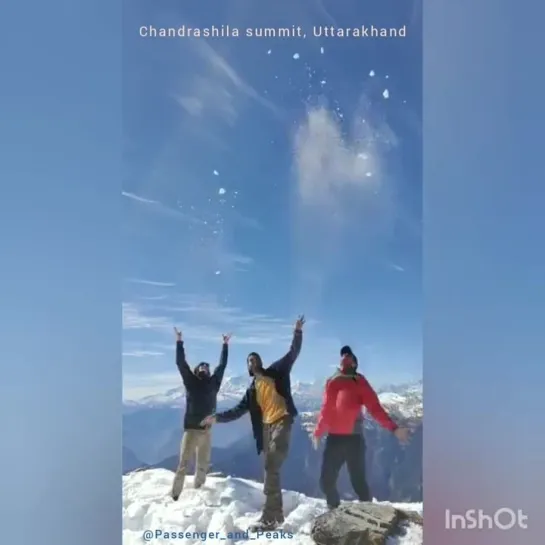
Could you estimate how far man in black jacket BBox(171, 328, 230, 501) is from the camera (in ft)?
5.00

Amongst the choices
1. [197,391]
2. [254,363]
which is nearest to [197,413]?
[197,391]

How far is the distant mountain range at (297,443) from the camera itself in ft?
4.96

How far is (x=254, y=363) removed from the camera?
152 cm

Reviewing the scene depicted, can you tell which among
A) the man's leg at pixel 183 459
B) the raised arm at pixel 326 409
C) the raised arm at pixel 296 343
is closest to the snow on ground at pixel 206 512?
the man's leg at pixel 183 459

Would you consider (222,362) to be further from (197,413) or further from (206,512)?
(206,512)

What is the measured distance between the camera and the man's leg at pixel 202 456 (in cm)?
153

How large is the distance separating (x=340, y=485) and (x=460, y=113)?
73cm

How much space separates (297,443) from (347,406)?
0.39 ft

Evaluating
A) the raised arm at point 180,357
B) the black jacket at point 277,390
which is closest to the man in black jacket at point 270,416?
the black jacket at point 277,390

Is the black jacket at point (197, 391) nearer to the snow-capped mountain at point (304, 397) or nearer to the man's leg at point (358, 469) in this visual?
the snow-capped mountain at point (304, 397)

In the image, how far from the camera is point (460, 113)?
1.51 meters

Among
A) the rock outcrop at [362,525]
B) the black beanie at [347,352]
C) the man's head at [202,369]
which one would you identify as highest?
the black beanie at [347,352]

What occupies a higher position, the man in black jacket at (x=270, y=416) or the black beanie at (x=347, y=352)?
the black beanie at (x=347, y=352)

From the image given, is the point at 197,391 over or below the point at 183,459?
over
